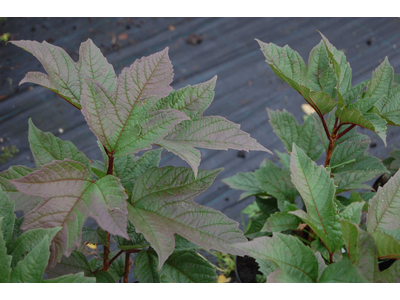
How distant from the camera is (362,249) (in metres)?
0.69

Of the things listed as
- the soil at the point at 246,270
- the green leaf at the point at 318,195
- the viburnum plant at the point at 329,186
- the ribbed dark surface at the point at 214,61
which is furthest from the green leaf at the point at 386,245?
the ribbed dark surface at the point at 214,61

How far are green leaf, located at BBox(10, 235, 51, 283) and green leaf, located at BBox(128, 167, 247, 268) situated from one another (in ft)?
0.67

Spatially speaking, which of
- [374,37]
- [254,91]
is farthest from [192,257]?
[374,37]

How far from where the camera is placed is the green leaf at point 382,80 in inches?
44.8

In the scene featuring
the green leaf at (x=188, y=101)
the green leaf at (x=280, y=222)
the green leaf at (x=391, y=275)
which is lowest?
the green leaf at (x=280, y=222)

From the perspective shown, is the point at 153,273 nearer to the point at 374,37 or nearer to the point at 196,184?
the point at 196,184

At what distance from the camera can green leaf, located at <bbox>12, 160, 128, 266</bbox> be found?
707mm

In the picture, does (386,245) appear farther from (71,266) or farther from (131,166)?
(71,266)

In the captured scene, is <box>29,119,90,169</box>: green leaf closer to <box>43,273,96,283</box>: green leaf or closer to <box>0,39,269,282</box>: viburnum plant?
<box>0,39,269,282</box>: viburnum plant

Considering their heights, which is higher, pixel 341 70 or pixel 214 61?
pixel 214 61

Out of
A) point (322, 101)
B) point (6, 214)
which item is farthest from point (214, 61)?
point (6, 214)

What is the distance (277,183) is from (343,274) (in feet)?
2.35

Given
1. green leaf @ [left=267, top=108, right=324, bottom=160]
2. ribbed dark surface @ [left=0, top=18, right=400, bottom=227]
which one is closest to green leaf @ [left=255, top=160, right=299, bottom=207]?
green leaf @ [left=267, top=108, right=324, bottom=160]

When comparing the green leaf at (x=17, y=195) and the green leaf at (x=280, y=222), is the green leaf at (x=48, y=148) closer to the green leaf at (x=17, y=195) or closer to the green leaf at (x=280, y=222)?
the green leaf at (x=17, y=195)
